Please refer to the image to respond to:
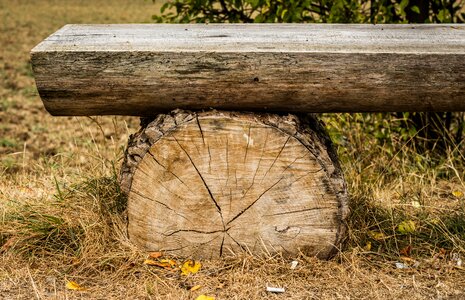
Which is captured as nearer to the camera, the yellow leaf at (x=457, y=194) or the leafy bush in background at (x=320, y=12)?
the yellow leaf at (x=457, y=194)

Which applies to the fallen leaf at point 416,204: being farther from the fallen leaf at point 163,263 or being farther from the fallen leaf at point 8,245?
the fallen leaf at point 8,245

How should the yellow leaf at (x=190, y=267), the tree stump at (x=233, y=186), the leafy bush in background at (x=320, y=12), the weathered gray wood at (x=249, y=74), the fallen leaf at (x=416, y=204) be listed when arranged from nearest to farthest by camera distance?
1. the weathered gray wood at (x=249, y=74)
2. the tree stump at (x=233, y=186)
3. the yellow leaf at (x=190, y=267)
4. the fallen leaf at (x=416, y=204)
5. the leafy bush in background at (x=320, y=12)

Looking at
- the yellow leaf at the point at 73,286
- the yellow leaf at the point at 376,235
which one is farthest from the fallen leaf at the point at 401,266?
the yellow leaf at the point at 73,286

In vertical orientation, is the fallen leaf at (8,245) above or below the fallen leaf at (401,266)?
above

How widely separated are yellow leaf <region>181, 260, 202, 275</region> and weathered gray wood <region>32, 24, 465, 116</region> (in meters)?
0.79

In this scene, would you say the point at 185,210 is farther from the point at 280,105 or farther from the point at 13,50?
the point at 13,50

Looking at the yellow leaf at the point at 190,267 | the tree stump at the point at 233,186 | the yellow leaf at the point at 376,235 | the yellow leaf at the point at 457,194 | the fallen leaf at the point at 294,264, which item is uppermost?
the tree stump at the point at 233,186

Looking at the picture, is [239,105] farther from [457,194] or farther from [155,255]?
[457,194]

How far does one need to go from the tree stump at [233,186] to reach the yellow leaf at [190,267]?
5 centimetres

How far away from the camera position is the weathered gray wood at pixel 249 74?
8.45 ft

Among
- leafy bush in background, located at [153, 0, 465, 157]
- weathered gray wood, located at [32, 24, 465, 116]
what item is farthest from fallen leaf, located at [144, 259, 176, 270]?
leafy bush in background, located at [153, 0, 465, 157]

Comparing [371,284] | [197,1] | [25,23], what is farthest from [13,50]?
[371,284]

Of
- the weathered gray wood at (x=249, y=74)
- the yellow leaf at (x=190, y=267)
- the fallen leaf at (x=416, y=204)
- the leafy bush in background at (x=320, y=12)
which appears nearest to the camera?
the weathered gray wood at (x=249, y=74)

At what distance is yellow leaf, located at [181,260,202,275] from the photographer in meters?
2.81
